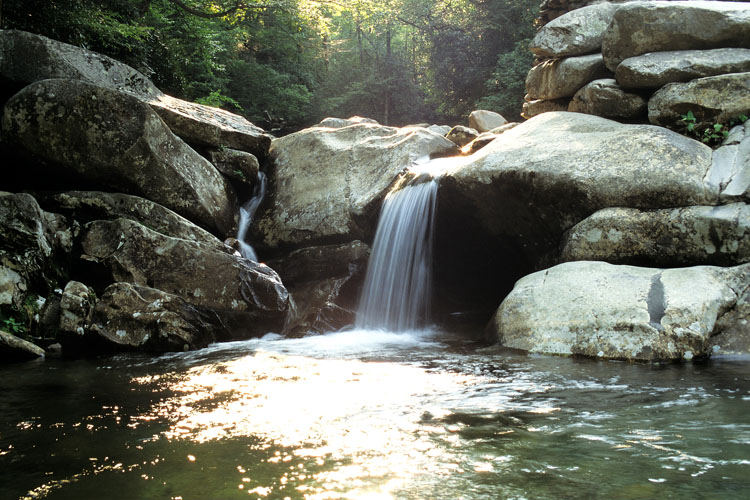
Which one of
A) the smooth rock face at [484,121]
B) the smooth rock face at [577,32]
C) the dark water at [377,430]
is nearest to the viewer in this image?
the dark water at [377,430]

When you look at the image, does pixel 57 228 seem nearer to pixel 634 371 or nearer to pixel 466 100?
pixel 634 371

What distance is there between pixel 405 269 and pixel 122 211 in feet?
14.9

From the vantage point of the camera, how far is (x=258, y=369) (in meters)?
5.59

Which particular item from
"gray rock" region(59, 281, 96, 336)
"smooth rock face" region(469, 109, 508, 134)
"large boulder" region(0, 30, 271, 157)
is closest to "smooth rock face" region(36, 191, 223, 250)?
"gray rock" region(59, 281, 96, 336)

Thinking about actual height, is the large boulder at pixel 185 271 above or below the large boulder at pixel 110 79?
below

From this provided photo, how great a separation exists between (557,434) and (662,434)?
23.4 inches

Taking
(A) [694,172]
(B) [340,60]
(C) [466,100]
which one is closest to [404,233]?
(A) [694,172]

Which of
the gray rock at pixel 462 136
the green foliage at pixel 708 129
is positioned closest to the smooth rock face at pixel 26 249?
the green foliage at pixel 708 129

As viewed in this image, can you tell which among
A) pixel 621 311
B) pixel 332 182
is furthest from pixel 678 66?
pixel 332 182

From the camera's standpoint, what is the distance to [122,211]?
8.47m

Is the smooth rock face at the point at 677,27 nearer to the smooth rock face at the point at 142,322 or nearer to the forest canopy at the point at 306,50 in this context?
the forest canopy at the point at 306,50

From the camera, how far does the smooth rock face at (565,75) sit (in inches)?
400

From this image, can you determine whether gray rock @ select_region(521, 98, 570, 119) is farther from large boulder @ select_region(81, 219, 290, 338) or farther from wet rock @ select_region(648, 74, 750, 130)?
large boulder @ select_region(81, 219, 290, 338)

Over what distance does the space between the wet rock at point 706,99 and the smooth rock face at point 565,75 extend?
69.2 inches
